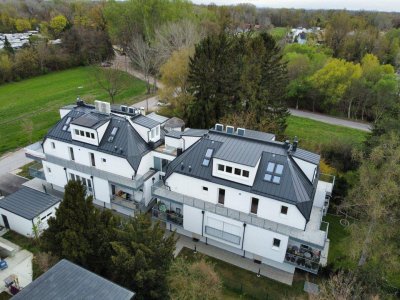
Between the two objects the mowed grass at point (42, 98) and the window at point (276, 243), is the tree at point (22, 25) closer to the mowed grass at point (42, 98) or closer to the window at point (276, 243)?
the mowed grass at point (42, 98)

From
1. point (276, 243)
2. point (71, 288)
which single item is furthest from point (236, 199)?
point (71, 288)

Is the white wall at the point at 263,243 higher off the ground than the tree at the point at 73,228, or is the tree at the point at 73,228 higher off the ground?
the tree at the point at 73,228

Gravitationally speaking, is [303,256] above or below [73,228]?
below

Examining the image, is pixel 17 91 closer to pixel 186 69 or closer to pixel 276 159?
pixel 186 69

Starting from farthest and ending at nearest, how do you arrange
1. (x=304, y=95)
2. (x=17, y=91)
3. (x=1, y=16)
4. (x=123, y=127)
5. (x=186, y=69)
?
(x=1, y=16) → (x=17, y=91) → (x=304, y=95) → (x=186, y=69) → (x=123, y=127)

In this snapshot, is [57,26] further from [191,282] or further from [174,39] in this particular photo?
[191,282]

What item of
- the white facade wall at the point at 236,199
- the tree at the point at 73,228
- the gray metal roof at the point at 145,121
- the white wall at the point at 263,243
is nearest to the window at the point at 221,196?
the white facade wall at the point at 236,199

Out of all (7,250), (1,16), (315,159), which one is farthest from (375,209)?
(1,16)
